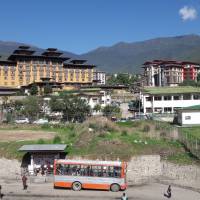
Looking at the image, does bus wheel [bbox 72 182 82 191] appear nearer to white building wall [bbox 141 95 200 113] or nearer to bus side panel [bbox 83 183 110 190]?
bus side panel [bbox 83 183 110 190]

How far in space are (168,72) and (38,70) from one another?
64545mm

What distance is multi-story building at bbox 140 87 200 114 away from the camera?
3204 inches

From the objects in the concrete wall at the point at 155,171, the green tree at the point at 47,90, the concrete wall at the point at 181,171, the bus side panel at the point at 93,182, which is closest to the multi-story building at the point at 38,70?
the green tree at the point at 47,90

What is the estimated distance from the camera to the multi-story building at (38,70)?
130 m

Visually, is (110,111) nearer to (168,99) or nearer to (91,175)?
(168,99)

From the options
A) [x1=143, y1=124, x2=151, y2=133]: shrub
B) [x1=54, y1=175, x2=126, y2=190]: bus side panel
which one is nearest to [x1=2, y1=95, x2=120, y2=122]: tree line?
[x1=143, y1=124, x2=151, y2=133]: shrub

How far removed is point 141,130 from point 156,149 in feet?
39.0

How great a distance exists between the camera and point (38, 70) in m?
133

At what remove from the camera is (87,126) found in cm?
5534

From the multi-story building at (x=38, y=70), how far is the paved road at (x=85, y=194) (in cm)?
9002

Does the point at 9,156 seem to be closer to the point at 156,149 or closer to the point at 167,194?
the point at 156,149

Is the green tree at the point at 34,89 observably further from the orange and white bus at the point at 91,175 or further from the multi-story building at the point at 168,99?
the orange and white bus at the point at 91,175

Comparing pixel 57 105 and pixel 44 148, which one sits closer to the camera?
pixel 44 148

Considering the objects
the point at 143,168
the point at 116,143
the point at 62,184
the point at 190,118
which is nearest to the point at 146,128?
the point at 190,118
